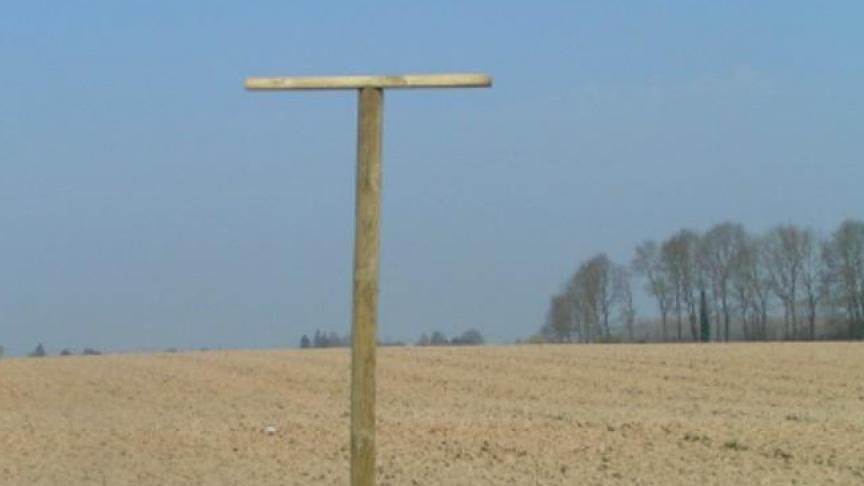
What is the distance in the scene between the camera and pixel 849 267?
81.6 meters

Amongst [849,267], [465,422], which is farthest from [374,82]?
[849,267]

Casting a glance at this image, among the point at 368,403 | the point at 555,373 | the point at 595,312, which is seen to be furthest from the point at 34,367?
the point at 595,312

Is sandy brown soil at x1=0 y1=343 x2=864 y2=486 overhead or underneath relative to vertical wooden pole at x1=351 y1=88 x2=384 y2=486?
underneath

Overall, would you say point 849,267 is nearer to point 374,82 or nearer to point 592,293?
point 592,293

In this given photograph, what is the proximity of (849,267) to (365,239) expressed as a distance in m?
78.0

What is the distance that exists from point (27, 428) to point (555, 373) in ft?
49.2

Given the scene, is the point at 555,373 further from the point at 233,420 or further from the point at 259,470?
the point at 259,470

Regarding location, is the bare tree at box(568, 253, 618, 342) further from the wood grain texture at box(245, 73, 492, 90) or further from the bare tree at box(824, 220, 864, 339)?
the wood grain texture at box(245, 73, 492, 90)

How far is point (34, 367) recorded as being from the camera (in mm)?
40562

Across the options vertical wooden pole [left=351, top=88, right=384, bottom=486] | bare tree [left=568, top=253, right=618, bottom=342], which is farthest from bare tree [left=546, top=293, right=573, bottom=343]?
vertical wooden pole [left=351, top=88, right=384, bottom=486]

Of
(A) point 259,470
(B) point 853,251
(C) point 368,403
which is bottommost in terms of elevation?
(A) point 259,470

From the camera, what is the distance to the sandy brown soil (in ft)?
49.9

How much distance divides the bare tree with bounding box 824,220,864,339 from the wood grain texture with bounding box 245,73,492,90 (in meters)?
73.3

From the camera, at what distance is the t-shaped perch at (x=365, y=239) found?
816 centimetres
